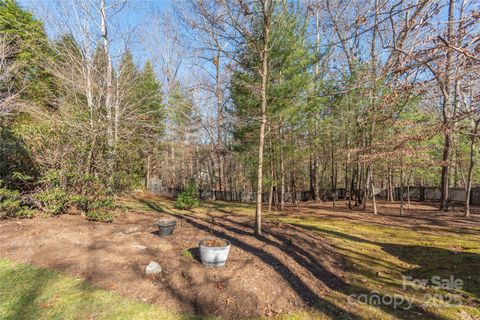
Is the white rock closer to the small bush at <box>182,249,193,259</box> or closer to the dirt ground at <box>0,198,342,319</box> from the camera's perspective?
the dirt ground at <box>0,198,342,319</box>

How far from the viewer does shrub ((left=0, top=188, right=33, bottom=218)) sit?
575cm

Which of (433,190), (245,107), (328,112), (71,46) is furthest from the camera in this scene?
(433,190)

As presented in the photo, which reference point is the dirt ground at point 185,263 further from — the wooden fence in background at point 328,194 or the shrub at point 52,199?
the wooden fence in background at point 328,194

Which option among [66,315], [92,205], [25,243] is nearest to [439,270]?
[66,315]

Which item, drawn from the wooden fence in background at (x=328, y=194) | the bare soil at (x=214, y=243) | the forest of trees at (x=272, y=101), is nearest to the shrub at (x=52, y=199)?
the forest of trees at (x=272, y=101)

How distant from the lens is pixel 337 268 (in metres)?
4.39

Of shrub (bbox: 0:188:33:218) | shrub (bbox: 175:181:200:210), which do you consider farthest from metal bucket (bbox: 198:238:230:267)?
shrub (bbox: 175:181:200:210)

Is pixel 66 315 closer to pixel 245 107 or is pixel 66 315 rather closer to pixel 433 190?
pixel 245 107

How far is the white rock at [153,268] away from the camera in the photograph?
353 centimetres

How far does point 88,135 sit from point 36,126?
129 cm

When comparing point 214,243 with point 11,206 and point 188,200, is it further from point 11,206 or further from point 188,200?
point 188,200

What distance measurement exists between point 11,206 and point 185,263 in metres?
5.04

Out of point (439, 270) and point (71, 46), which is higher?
point (71, 46)

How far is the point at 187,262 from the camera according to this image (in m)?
3.89
